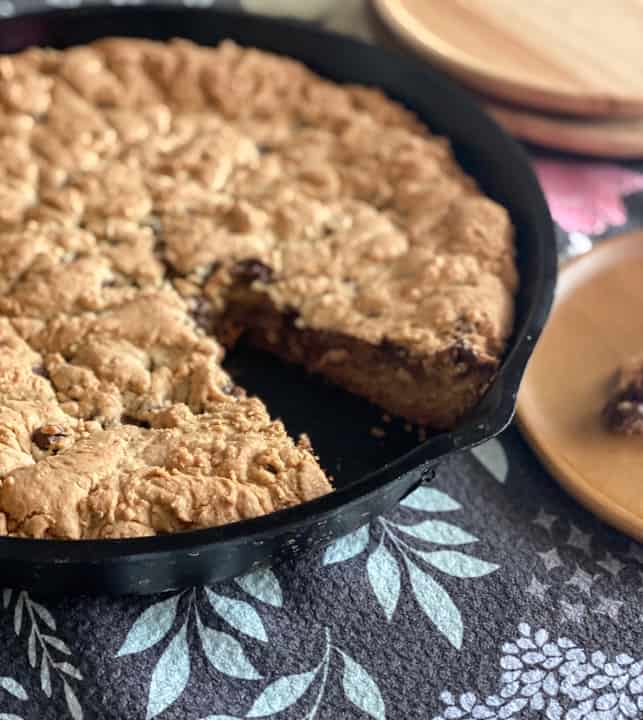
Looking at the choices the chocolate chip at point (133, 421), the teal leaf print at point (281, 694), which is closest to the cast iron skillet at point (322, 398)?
the teal leaf print at point (281, 694)

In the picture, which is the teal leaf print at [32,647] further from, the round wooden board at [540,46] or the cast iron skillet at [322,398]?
the round wooden board at [540,46]

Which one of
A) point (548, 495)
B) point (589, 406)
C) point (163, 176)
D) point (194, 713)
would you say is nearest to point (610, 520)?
point (548, 495)

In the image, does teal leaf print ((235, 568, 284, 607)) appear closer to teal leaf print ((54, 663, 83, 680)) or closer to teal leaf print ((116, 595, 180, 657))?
teal leaf print ((116, 595, 180, 657))

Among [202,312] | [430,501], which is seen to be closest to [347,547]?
[430,501]

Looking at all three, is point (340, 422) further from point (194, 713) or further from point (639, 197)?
point (639, 197)

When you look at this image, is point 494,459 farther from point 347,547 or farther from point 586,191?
point 586,191
